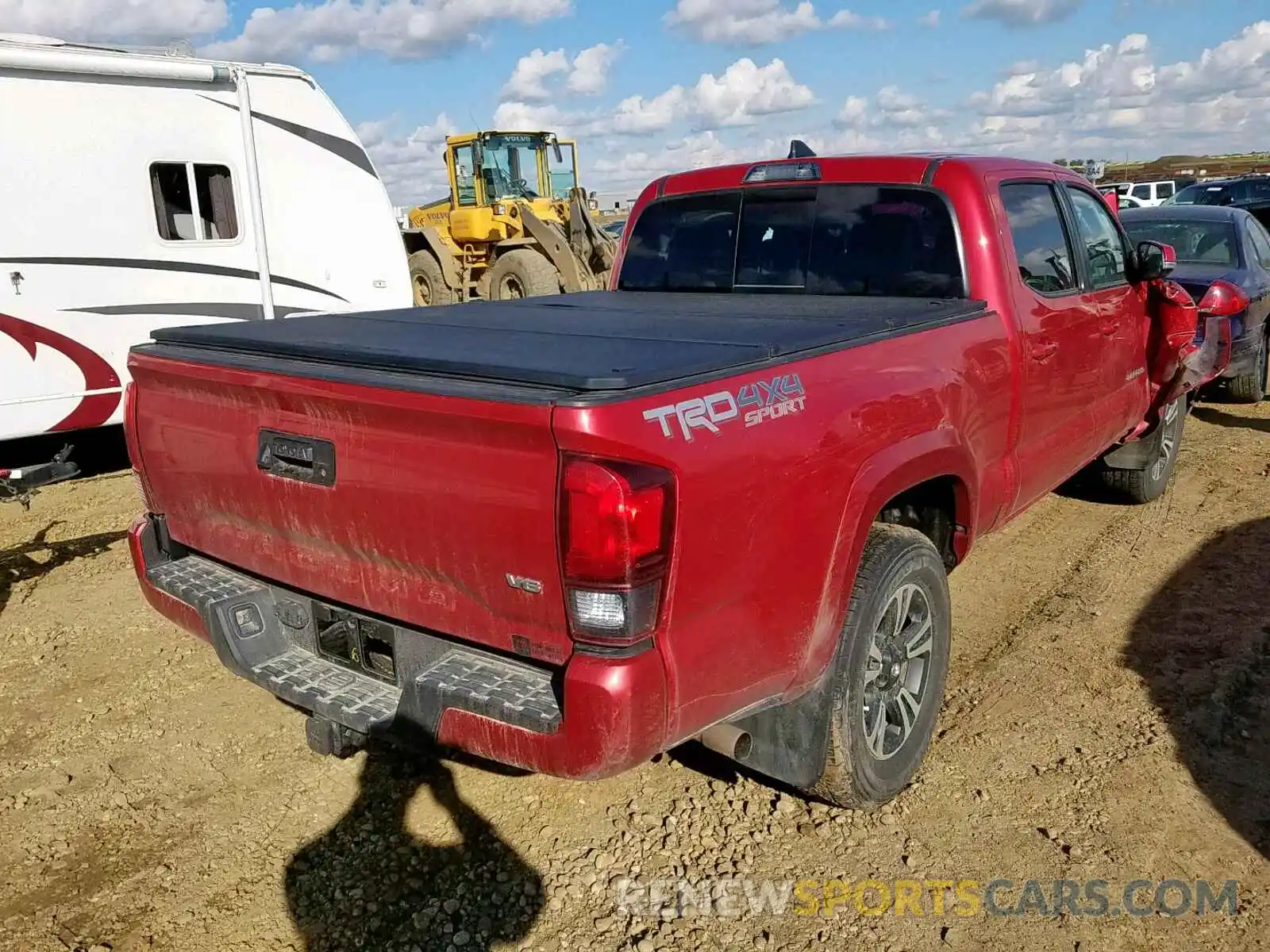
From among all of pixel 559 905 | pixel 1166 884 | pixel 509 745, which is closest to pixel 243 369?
pixel 509 745

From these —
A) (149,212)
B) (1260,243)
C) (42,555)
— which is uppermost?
(149,212)

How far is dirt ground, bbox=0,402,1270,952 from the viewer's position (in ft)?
8.95

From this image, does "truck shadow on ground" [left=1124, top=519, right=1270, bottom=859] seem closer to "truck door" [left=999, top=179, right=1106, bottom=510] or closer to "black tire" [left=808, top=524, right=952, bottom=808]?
"truck door" [left=999, top=179, right=1106, bottom=510]

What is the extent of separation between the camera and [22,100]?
6129 millimetres

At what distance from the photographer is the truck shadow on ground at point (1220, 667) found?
3238mm

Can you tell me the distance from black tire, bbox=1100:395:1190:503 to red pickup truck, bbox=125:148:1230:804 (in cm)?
208

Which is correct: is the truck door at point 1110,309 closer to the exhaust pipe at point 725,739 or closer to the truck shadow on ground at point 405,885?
the exhaust pipe at point 725,739

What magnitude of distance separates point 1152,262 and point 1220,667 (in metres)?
1.98

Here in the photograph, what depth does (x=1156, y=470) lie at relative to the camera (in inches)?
239

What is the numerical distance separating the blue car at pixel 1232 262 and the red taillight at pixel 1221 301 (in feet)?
3.02

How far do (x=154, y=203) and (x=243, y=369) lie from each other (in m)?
4.94

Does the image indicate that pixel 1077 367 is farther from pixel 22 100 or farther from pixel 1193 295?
pixel 22 100

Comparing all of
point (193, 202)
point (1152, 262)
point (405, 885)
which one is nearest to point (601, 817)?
point (405, 885)

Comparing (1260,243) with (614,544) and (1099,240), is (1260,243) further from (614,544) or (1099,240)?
(614,544)
